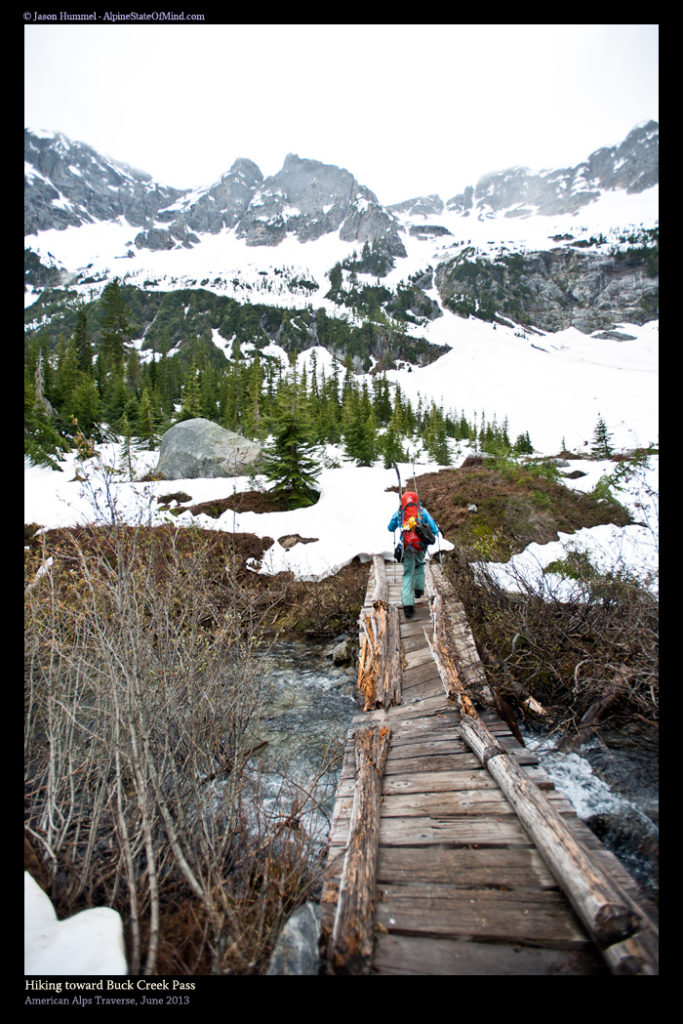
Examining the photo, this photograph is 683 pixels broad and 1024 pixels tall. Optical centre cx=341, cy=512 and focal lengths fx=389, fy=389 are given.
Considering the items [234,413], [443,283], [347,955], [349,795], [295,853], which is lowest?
[295,853]

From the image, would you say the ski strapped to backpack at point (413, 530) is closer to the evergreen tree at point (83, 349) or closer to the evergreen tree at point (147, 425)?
the evergreen tree at point (147, 425)

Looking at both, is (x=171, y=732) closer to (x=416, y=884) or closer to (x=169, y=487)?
(x=416, y=884)

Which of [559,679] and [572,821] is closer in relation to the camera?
[572,821]

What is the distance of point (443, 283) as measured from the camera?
522 feet

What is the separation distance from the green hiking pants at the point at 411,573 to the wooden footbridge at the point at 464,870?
2.83 metres

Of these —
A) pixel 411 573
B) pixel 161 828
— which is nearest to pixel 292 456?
pixel 411 573

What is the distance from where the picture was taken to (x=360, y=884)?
2.28 m

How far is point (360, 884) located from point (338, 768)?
3.17 metres


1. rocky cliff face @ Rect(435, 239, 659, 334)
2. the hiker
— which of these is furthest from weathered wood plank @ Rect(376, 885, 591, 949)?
rocky cliff face @ Rect(435, 239, 659, 334)

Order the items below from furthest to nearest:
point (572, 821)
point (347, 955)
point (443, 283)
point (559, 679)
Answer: point (443, 283)
point (559, 679)
point (572, 821)
point (347, 955)

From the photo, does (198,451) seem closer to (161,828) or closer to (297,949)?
(161,828)
